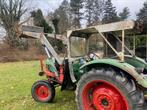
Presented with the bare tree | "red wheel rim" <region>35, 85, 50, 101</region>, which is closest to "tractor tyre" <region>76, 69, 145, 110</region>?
"red wheel rim" <region>35, 85, 50, 101</region>

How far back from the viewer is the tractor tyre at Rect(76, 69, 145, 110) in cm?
365

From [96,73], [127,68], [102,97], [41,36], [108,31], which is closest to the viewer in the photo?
[127,68]

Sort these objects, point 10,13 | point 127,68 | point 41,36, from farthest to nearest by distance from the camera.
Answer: point 10,13 < point 41,36 < point 127,68

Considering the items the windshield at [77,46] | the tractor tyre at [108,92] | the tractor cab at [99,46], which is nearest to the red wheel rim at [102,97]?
the tractor tyre at [108,92]

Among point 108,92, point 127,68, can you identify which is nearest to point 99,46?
point 108,92

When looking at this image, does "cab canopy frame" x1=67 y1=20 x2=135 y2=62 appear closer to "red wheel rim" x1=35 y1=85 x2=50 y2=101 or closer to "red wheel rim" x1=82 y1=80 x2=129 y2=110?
"red wheel rim" x1=82 y1=80 x2=129 y2=110

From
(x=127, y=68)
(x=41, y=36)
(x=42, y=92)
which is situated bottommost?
(x=42, y=92)

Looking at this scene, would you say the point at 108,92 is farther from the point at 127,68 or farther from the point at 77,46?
the point at 77,46

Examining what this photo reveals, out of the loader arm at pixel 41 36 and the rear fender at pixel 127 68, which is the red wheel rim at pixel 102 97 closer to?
the rear fender at pixel 127 68

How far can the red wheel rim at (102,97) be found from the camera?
393 cm

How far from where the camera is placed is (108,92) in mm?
4039

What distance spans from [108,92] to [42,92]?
6.67ft

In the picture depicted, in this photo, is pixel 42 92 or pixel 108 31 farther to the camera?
pixel 42 92

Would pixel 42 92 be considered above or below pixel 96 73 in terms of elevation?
below
